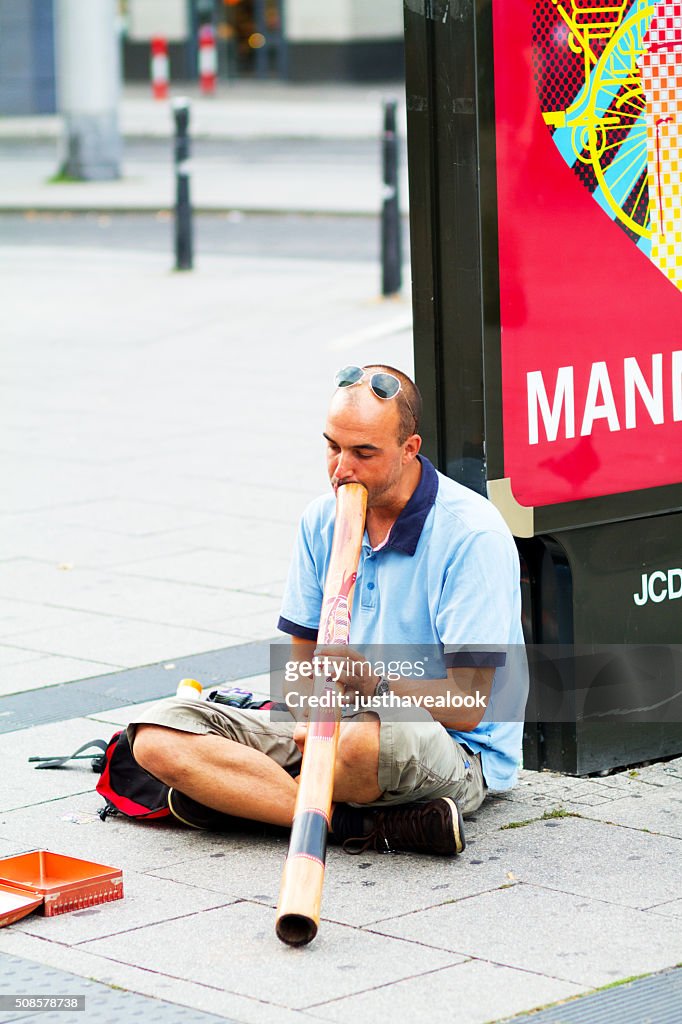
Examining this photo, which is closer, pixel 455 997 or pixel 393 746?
pixel 455 997

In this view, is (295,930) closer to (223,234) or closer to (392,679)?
(392,679)

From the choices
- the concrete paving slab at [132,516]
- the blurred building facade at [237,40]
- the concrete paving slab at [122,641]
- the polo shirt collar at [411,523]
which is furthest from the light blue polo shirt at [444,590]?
the blurred building facade at [237,40]

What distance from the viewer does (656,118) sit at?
467 centimetres

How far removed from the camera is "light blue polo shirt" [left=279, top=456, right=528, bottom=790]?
4133mm

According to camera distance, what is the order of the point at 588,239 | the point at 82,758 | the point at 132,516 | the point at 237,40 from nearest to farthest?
1. the point at 588,239
2. the point at 82,758
3. the point at 132,516
4. the point at 237,40

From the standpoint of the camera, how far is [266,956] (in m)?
3.60

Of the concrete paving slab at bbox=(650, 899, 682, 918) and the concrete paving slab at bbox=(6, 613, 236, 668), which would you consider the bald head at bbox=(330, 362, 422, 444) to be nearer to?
the concrete paving slab at bbox=(650, 899, 682, 918)

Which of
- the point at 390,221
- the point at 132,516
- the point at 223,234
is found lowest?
the point at 223,234

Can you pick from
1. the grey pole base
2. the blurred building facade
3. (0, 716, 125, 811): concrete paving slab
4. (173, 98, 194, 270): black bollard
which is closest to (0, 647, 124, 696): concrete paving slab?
(0, 716, 125, 811): concrete paving slab

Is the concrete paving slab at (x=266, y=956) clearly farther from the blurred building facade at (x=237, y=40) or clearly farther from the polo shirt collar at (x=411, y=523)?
the blurred building facade at (x=237, y=40)

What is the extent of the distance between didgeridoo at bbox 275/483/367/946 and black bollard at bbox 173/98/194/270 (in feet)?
34.3

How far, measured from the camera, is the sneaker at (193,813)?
4.31 m

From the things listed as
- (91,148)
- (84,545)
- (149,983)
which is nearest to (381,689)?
(149,983)

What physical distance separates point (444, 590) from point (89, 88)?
681 inches
